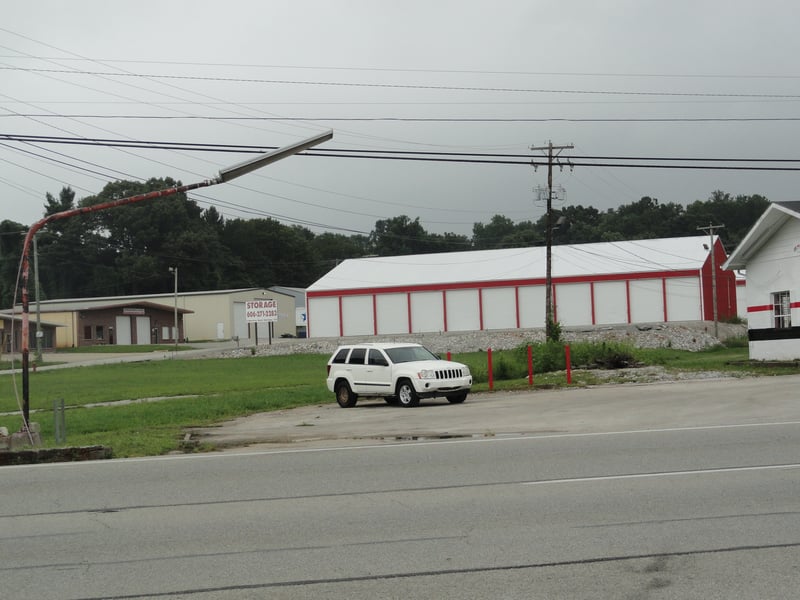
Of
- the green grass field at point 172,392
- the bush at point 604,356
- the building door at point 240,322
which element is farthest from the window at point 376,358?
the building door at point 240,322

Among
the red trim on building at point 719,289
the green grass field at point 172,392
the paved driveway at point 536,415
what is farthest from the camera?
the red trim on building at point 719,289

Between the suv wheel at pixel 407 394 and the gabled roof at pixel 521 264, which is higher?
the gabled roof at pixel 521 264


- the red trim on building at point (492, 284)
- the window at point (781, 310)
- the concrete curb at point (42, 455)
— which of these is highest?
the red trim on building at point (492, 284)

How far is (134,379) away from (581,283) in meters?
35.8

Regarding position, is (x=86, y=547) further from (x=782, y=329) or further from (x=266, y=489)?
(x=782, y=329)

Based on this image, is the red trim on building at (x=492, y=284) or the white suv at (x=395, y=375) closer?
the white suv at (x=395, y=375)

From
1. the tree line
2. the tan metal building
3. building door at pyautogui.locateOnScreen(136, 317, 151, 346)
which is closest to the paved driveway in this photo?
the tan metal building

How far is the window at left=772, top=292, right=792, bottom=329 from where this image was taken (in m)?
32.0

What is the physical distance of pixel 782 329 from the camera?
3194 centimetres

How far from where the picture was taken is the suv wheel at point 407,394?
78.6 feet

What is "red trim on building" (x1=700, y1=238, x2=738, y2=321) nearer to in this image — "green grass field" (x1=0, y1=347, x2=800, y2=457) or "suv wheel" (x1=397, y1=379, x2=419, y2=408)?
"green grass field" (x1=0, y1=347, x2=800, y2=457)

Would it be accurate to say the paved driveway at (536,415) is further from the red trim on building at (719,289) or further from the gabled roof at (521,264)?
the gabled roof at (521,264)

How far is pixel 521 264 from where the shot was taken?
239 feet

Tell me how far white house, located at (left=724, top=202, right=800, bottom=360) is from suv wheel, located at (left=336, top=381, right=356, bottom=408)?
15.5 m
